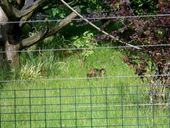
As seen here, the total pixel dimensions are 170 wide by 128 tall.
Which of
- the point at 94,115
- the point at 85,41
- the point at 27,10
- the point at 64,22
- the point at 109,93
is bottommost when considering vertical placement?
the point at 94,115

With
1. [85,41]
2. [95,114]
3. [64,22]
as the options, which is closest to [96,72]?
[64,22]

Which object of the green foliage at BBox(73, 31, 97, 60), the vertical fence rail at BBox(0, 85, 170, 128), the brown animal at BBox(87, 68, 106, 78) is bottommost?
the vertical fence rail at BBox(0, 85, 170, 128)

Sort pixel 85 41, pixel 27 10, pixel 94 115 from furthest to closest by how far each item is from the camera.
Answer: pixel 85 41 < pixel 27 10 < pixel 94 115

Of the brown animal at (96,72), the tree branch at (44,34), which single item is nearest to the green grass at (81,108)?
the brown animal at (96,72)

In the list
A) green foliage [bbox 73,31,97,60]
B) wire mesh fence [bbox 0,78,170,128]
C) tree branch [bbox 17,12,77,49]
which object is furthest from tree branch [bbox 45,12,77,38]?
wire mesh fence [bbox 0,78,170,128]

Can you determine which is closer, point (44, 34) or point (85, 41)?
point (44, 34)

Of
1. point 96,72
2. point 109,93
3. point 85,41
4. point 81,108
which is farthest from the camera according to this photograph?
point 85,41

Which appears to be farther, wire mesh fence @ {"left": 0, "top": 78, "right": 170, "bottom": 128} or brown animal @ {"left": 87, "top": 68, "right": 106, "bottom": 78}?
brown animal @ {"left": 87, "top": 68, "right": 106, "bottom": 78}

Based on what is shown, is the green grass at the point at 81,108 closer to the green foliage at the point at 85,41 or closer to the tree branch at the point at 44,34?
the tree branch at the point at 44,34

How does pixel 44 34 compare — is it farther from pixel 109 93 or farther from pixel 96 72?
pixel 109 93

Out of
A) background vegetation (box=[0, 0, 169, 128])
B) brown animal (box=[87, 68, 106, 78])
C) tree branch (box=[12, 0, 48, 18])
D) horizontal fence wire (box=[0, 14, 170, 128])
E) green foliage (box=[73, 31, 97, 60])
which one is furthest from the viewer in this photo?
green foliage (box=[73, 31, 97, 60])

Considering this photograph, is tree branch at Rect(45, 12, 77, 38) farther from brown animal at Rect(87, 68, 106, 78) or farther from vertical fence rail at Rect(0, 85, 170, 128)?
vertical fence rail at Rect(0, 85, 170, 128)

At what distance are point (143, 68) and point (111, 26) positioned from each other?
451 centimetres

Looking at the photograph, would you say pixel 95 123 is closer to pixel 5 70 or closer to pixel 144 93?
pixel 144 93
